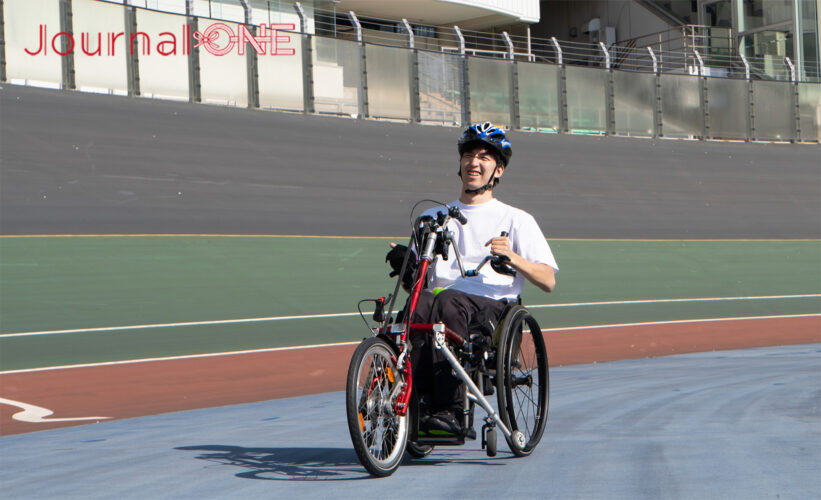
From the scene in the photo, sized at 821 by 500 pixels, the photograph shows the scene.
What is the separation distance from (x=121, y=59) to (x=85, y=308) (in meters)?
6.95

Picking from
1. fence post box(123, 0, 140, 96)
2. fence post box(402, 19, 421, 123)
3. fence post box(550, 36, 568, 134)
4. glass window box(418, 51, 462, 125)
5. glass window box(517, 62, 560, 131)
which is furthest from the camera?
fence post box(550, 36, 568, 134)

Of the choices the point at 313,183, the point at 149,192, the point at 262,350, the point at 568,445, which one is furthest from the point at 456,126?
the point at 568,445

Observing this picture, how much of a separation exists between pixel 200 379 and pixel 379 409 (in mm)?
5972

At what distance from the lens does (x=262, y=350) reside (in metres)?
10.8

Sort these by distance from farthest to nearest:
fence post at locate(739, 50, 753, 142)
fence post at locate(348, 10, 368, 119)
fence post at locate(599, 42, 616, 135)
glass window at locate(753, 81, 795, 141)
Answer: glass window at locate(753, 81, 795, 141), fence post at locate(739, 50, 753, 142), fence post at locate(599, 42, 616, 135), fence post at locate(348, 10, 368, 119)

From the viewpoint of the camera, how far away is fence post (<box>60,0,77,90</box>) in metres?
15.6

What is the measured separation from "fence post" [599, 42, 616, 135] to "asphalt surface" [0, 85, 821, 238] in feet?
1.71

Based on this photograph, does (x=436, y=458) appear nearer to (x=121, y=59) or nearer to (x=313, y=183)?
(x=313, y=183)

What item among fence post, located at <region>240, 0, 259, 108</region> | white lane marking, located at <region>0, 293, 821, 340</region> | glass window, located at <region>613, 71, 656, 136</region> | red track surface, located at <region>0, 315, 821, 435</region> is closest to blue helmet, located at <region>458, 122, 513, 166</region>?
red track surface, located at <region>0, 315, 821, 435</region>

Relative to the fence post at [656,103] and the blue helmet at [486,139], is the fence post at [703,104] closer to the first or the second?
the fence post at [656,103]

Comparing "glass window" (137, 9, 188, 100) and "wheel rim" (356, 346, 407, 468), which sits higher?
"glass window" (137, 9, 188, 100)

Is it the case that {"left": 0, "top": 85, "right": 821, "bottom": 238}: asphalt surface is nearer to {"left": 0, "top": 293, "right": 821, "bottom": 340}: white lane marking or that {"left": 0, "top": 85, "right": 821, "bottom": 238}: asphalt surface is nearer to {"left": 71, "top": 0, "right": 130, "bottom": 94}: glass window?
{"left": 71, "top": 0, "right": 130, "bottom": 94}: glass window

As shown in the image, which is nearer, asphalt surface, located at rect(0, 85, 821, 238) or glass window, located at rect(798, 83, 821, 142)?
asphalt surface, located at rect(0, 85, 821, 238)

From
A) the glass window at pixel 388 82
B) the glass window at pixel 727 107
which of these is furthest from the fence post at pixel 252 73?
the glass window at pixel 727 107
